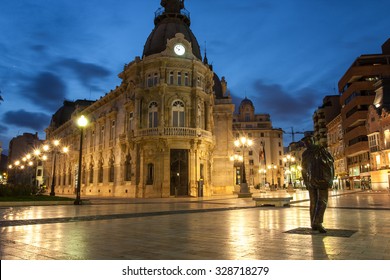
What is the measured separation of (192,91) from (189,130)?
4.58 m

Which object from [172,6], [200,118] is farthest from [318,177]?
[172,6]

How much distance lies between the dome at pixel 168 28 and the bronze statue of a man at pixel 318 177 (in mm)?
31962

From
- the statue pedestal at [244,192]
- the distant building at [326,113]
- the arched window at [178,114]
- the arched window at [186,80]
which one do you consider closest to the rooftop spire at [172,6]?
the arched window at [186,80]

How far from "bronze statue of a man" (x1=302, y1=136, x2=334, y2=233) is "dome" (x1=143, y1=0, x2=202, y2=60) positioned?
105 feet

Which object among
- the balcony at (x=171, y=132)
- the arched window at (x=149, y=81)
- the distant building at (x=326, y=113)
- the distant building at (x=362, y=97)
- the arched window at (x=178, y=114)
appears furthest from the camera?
the distant building at (x=326, y=113)

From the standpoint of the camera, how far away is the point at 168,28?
3903 cm

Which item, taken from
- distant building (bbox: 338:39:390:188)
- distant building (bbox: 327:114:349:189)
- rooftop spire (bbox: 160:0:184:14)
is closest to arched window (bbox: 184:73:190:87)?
rooftop spire (bbox: 160:0:184:14)

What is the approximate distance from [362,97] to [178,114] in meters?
38.8

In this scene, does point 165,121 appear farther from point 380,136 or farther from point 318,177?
point 380,136

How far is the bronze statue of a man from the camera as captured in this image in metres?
8.11

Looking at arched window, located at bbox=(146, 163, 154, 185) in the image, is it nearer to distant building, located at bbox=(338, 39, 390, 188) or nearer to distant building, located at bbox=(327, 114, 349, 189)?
distant building, located at bbox=(338, 39, 390, 188)

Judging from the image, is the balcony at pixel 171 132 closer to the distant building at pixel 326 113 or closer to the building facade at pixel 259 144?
the distant building at pixel 326 113

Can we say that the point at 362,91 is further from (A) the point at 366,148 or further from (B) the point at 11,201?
(B) the point at 11,201

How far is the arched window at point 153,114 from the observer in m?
35.9
